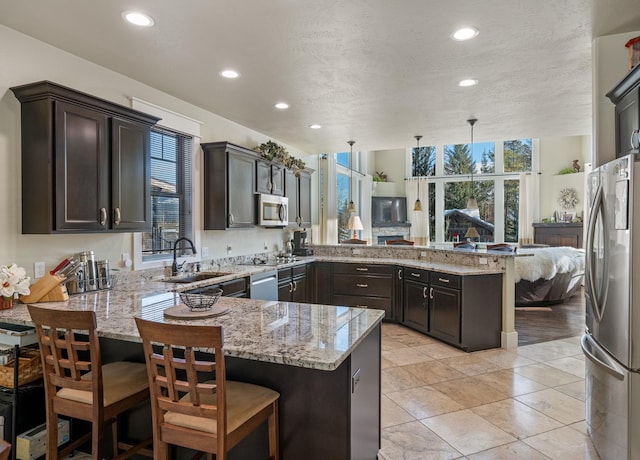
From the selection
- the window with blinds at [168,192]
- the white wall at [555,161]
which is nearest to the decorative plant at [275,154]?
the window with blinds at [168,192]

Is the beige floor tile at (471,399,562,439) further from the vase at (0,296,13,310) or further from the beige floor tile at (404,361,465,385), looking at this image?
the vase at (0,296,13,310)

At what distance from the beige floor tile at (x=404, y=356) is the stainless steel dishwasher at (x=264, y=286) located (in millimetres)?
1449

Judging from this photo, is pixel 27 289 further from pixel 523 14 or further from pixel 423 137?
pixel 423 137

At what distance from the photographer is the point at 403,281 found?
5328 mm

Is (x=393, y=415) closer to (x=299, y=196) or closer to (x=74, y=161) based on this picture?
(x=74, y=161)

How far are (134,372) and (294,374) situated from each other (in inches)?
34.7

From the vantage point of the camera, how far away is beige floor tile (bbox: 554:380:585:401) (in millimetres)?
3227

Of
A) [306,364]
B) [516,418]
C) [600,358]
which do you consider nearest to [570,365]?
[516,418]

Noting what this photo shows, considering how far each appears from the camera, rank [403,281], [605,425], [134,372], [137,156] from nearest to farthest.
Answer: [134,372], [605,425], [137,156], [403,281]

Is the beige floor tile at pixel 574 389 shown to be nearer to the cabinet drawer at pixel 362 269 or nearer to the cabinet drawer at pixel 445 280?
the cabinet drawer at pixel 445 280

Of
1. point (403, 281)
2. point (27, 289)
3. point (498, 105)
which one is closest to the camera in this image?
point (27, 289)

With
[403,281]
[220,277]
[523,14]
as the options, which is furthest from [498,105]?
[220,277]

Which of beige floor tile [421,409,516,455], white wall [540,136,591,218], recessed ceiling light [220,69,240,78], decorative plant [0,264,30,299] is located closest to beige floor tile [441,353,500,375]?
beige floor tile [421,409,516,455]

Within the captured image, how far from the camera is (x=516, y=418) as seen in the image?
2855 millimetres
